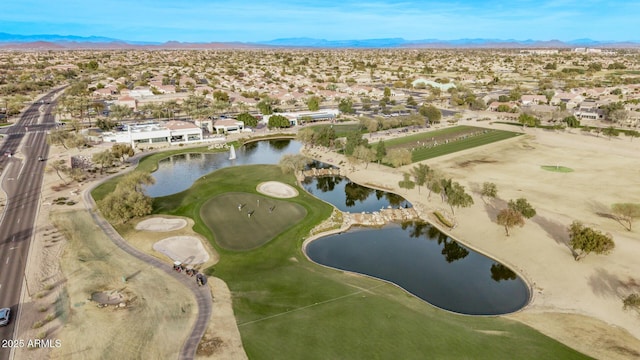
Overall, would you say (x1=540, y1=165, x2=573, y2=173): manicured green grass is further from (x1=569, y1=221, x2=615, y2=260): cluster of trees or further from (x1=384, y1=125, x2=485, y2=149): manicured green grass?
(x1=569, y1=221, x2=615, y2=260): cluster of trees

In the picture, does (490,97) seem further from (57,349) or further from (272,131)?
(57,349)

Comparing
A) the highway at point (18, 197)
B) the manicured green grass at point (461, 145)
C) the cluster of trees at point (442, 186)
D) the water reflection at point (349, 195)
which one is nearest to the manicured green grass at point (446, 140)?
the manicured green grass at point (461, 145)

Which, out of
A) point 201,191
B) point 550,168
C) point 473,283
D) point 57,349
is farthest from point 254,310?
point 550,168

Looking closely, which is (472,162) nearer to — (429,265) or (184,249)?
(429,265)

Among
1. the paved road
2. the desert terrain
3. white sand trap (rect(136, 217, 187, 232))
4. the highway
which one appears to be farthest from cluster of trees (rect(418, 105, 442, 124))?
the highway

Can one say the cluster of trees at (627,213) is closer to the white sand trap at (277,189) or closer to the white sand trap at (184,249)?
the white sand trap at (277,189)
